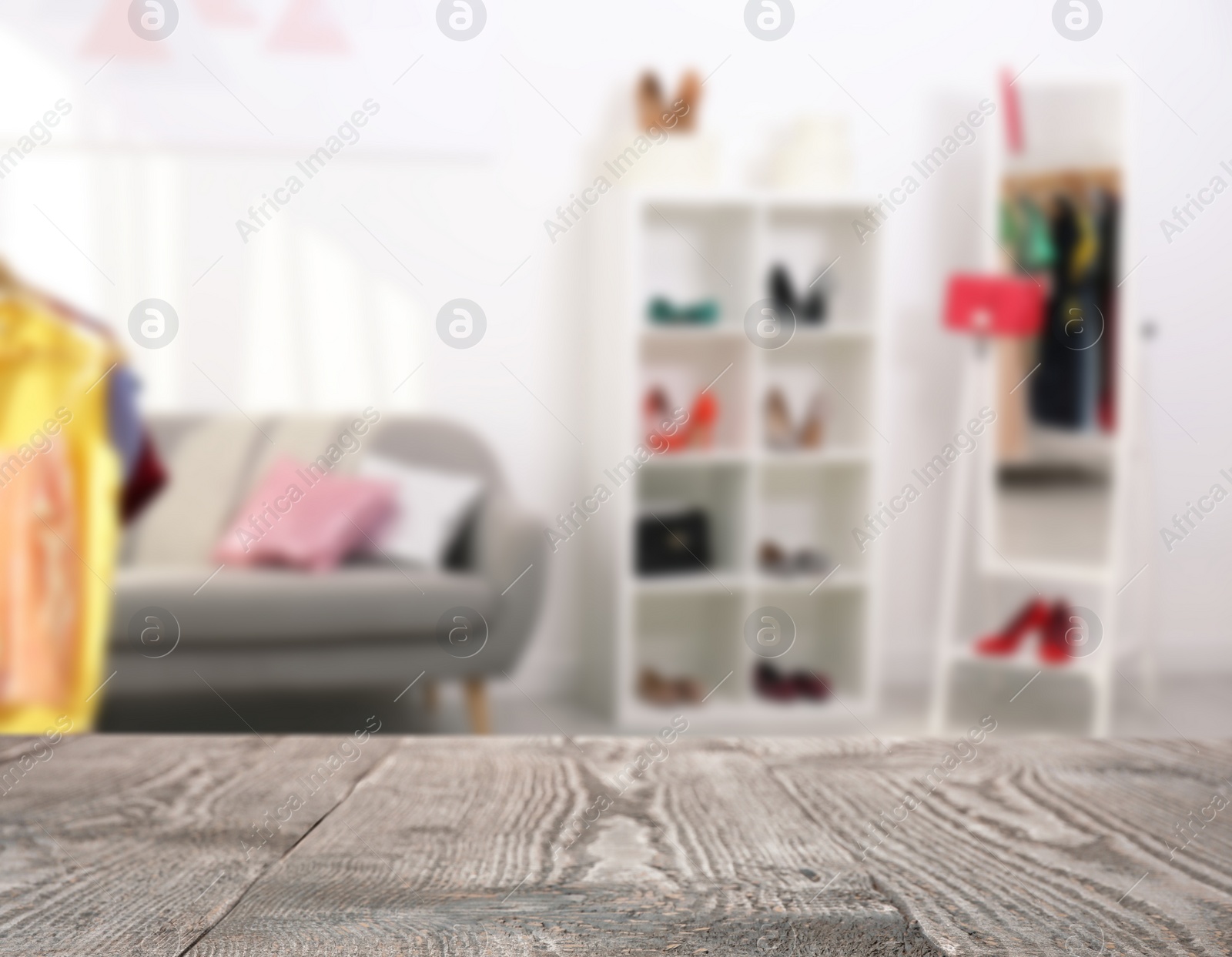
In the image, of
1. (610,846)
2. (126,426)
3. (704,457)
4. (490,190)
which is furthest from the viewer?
(490,190)

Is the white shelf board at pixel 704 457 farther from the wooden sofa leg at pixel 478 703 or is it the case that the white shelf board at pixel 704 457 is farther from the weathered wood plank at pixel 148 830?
the weathered wood plank at pixel 148 830

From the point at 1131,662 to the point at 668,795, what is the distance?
235 centimetres

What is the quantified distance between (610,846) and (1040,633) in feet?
7.08

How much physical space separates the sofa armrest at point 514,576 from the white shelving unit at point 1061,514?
89cm

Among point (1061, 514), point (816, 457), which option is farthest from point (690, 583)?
point (1061, 514)

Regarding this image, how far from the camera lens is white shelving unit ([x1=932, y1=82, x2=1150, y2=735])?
6.84ft

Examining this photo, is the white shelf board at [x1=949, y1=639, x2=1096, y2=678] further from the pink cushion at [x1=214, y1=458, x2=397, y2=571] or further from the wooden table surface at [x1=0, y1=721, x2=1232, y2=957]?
the wooden table surface at [x1=0, y1=721, x2=1232, y2=957]

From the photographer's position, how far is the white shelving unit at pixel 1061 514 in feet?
6.84

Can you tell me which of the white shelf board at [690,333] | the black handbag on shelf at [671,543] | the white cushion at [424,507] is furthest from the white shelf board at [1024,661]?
the white cushion at [424,507]

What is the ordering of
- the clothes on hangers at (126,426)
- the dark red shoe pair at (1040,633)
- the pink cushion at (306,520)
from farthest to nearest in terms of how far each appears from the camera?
the dark red shoe pair at (1040,633) → the pink cushion at (306,520) → the clothes on hangers at (126,426)

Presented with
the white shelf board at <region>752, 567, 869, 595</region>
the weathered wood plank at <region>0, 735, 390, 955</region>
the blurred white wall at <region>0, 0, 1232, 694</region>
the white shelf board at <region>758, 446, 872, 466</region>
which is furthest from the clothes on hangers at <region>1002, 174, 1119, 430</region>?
the weathered wood plank at <region>0, 735, 390, 955</region>

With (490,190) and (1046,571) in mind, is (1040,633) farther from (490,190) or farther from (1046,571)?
(490,190)

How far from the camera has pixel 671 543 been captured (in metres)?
2.11

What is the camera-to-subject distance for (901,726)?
6.86 ft
